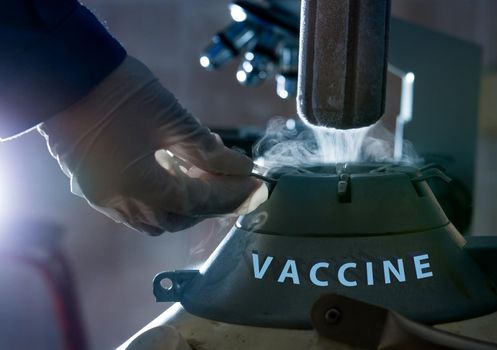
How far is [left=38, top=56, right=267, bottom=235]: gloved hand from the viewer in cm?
68

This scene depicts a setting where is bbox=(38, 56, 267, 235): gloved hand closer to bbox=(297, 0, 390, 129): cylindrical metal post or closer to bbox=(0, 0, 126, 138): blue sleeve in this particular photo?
bbox=(0, 0, 126, 138): blue sleeve

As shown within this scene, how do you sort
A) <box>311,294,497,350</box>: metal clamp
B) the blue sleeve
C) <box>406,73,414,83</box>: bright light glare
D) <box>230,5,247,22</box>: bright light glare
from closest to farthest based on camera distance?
1. <box>311,294,497,350</box>: metal clamp
2. the blue sleeve
3. <box>406,73,414,83</box>: bright light glare
4. <box>230,5,247,22</box>: bright light glare

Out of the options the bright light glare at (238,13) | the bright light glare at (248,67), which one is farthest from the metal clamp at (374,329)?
the bright light glare at (248,67)

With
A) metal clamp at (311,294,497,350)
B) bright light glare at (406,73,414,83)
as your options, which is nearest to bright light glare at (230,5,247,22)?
bright light glare at (406,73,414,83)

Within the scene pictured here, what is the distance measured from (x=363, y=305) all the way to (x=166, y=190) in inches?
9.0

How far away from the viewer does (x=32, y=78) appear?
2.13ft

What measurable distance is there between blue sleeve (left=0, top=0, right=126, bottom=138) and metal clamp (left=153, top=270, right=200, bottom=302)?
0.57 ft

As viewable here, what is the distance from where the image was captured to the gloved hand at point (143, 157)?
68cm

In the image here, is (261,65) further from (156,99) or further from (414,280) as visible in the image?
(414,280)

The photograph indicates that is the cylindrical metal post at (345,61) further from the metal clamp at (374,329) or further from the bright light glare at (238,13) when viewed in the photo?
the bright light glare at (238,13)

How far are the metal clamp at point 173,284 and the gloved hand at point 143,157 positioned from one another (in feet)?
0.20

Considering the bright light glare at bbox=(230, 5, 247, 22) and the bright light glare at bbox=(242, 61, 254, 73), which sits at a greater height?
the bright light glare at bbox=(230, 5, 247, 22)

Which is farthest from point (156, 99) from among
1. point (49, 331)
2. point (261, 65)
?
point (49, 331)

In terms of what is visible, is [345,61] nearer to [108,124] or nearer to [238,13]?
[108,124]
